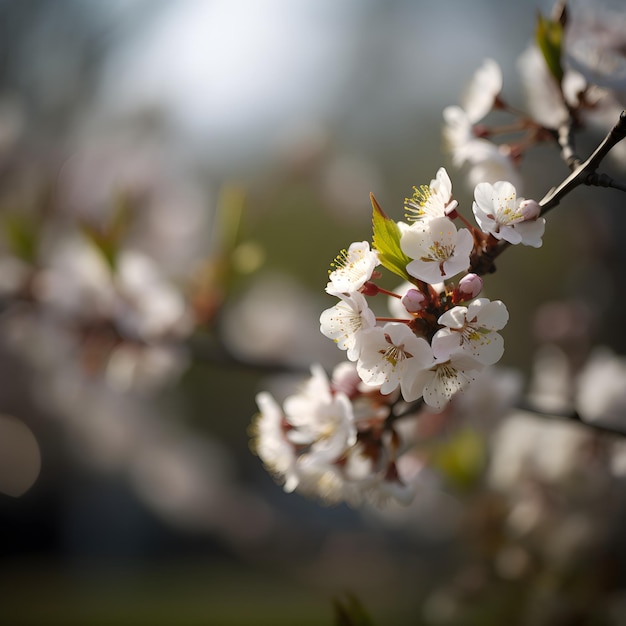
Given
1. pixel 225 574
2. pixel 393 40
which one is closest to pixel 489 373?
pixel 393 40

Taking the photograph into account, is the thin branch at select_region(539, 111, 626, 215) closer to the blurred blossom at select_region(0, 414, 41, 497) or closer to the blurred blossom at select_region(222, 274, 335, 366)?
the blurred blossom at select_region(222, 274, 335, 366)

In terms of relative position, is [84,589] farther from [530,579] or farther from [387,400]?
[387,400]

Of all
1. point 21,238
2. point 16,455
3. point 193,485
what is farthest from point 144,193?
point 16,455

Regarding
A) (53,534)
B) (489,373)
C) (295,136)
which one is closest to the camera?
(489,373)

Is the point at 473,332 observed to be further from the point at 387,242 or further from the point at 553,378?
the point at 553,378

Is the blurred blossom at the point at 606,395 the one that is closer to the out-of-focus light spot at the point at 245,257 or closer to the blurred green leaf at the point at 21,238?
the out-of-focus light spot at the point at 245,257

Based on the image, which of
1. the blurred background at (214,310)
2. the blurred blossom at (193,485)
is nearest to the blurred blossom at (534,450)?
the blurred background at (214,310)

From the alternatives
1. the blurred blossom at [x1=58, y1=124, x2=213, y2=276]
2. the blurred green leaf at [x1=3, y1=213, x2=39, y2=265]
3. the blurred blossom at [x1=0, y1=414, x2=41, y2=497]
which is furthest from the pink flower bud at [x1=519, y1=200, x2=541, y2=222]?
the blurred blossom at [x1=0, y1=414, x2=41, y2=497]
